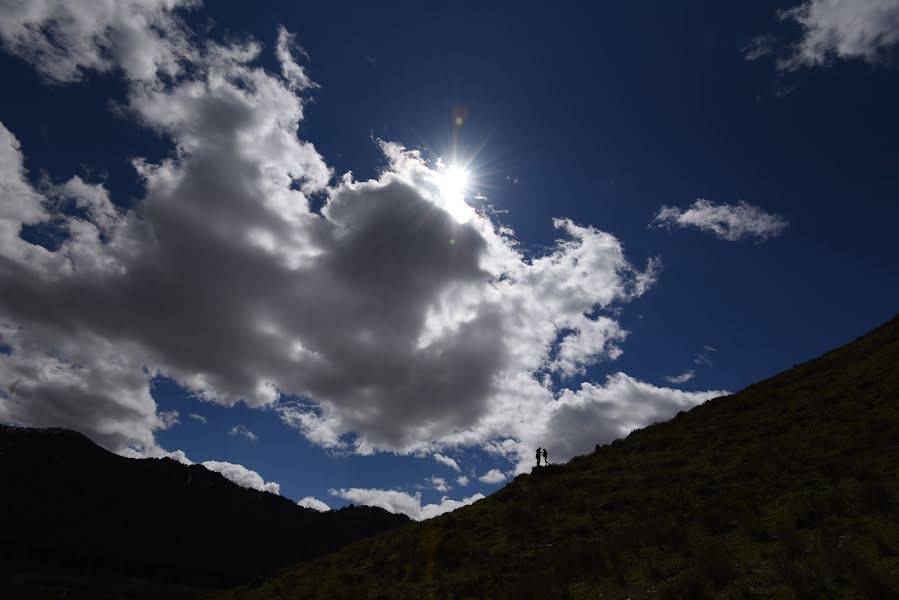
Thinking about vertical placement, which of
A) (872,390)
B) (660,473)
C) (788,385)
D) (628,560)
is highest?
(788,385)

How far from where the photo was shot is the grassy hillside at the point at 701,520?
11.6m

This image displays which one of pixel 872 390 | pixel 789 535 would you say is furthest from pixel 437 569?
pixel 872 390

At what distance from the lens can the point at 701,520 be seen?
1603 cm

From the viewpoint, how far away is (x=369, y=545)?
28156 millimetres

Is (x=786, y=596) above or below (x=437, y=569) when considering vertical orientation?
below

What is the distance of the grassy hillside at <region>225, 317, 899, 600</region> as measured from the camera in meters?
11.6

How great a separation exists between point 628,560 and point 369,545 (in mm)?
17372

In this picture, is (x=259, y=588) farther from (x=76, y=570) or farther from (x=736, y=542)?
(x=76, y=570)

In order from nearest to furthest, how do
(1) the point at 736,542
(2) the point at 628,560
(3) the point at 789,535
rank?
(3) the point at 789,535, (1) the point at 736,542, (2) the point at 628,560

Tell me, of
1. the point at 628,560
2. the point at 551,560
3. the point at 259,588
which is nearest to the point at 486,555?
the point at 551,560

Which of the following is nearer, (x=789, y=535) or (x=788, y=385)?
(x=789, y=535)

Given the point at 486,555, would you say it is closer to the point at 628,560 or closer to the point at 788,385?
the point at 628,560

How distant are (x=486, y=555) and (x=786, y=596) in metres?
11.0

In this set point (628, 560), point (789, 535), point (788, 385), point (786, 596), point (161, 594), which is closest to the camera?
point (786, 596)
